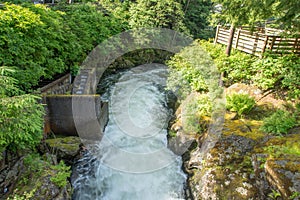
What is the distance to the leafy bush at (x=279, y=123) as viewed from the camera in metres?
5.86

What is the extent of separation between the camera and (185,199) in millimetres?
5758

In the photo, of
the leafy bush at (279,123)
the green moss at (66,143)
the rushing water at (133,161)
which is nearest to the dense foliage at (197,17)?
the rushing water at (133,161)

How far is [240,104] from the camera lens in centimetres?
699

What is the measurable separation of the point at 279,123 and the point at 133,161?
4902 mm

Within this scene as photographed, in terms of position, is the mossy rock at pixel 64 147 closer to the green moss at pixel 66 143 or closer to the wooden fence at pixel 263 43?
the green moss at pixel 66 143

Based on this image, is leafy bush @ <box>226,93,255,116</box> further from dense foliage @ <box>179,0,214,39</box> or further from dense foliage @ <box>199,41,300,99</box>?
dense foliage @ <box>179,0,214,39</box>

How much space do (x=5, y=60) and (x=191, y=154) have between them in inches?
259

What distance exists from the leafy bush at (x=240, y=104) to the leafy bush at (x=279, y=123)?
0.83 m

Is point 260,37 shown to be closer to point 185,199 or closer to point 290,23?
point 290,23

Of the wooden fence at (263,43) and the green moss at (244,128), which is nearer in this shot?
the green moss at (244,128)

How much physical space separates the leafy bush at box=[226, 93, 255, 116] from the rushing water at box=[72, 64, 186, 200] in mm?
2644

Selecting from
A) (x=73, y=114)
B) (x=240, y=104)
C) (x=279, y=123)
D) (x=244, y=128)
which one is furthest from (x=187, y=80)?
(x=73, y=114)

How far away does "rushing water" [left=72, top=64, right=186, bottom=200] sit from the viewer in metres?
6.11

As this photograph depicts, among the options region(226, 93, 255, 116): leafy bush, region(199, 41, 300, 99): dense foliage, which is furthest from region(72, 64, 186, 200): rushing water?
region(199, 41, 300, 99): dense foliage
